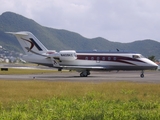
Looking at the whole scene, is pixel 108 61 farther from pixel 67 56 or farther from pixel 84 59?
pixel 67 56

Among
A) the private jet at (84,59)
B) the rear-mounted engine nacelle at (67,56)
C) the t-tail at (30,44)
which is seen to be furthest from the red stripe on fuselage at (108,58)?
the t-tail at (30,44)

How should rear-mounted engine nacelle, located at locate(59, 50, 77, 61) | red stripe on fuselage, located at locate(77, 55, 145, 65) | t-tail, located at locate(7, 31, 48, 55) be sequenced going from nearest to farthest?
1. red stripe on fuselage, located at locate(77, 55, 145, 65)
2. rear-mounted engine nacelle, located at locate(59, 50, 77, 61)
3. t-tail, located at locate(7, 31, 48, 55)

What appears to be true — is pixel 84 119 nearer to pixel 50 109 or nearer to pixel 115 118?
pixel 115 118

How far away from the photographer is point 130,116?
40.5 feet

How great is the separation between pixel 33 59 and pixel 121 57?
11.1 m

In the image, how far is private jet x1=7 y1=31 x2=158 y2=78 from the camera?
4738 cm

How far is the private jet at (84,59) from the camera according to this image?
47375 mm

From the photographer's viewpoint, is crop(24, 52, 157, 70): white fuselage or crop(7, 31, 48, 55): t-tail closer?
crop(24, 52, 157, 70): white fuselage

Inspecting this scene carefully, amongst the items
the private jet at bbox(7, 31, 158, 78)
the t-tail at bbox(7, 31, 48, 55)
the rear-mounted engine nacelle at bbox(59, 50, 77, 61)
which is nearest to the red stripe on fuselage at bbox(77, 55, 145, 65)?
the private jet at bbox(7, 31, 158, 78)

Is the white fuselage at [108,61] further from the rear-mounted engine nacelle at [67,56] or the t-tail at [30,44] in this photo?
the t-tail at [30,44]

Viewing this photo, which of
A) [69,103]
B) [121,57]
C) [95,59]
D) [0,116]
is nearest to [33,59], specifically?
[95,59]

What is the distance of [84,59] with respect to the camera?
159ft

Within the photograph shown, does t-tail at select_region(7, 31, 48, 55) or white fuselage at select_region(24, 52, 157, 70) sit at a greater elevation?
t-tail at select_region(7, 31, 48, 55)

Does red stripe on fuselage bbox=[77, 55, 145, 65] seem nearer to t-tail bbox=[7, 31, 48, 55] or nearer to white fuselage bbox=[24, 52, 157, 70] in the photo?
white fuselage bbox=[24, 52, 157, 70]
